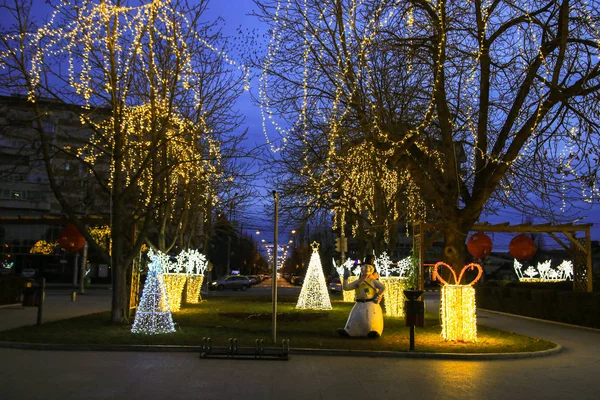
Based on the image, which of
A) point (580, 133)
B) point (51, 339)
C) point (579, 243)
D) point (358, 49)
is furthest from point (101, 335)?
point (579, 243)

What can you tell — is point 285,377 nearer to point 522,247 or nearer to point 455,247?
point 455,247

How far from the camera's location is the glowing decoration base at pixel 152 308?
1432 cm

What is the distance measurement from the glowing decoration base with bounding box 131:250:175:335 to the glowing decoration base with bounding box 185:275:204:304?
11.8 meters

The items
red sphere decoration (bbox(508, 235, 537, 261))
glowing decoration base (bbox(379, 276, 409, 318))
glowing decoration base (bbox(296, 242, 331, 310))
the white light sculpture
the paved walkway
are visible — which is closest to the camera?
the paved walkway

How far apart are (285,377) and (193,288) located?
1870cm

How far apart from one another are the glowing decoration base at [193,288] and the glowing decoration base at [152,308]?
11.8 metres

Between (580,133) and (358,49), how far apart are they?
18.5 feet

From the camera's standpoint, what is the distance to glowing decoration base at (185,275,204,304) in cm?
2687

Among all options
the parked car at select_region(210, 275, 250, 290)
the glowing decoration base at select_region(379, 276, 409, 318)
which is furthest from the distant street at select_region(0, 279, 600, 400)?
the parked car at select_region(210, 275, 250, 290)

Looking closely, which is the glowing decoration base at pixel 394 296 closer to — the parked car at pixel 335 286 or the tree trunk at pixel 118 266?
the tree trunk at pixel 118 266

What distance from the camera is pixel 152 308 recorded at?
564 inches

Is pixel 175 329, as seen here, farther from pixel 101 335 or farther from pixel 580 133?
pixel 580 133

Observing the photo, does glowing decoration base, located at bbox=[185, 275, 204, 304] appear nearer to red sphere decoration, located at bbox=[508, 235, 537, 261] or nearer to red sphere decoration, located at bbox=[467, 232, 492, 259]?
A: red sphere decoration, located at bbox=[467, 232, 492, 259]

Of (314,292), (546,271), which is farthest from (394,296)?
(546,271)
